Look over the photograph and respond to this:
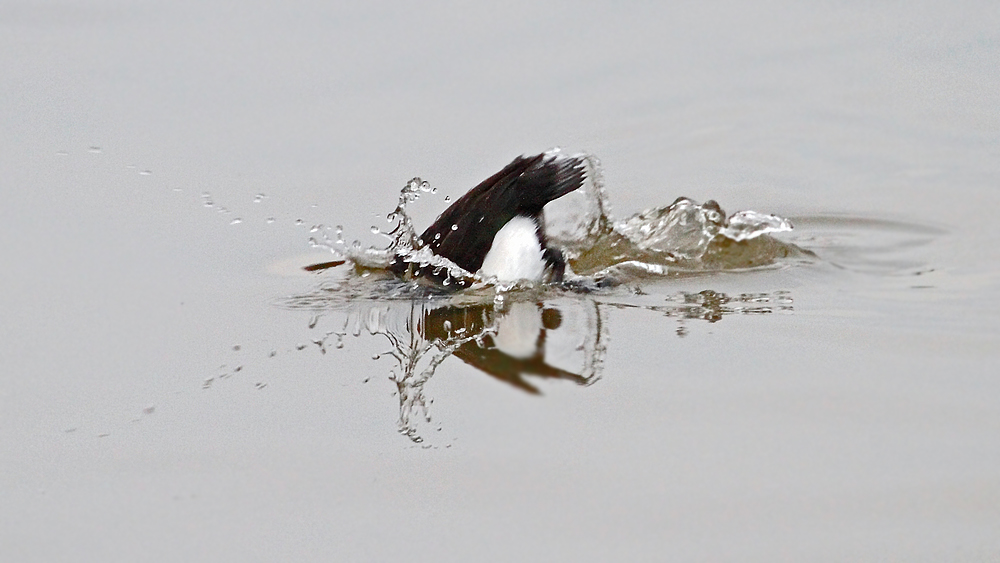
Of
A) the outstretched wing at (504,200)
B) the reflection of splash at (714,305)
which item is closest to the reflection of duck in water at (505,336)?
the outstretched wing at (504,200)

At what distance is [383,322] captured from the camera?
16.8ft

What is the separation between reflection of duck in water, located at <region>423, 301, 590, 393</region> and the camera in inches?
174

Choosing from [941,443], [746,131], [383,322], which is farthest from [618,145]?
[941,443]

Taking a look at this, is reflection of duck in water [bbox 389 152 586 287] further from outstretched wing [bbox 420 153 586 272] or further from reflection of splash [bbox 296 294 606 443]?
reflection of splash [bbox 296 294 606 443]

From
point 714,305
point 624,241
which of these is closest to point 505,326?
point 714,305

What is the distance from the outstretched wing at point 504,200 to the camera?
5344 millimetres

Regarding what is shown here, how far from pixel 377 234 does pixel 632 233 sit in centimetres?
147

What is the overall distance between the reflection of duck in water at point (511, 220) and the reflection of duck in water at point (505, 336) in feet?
0.71

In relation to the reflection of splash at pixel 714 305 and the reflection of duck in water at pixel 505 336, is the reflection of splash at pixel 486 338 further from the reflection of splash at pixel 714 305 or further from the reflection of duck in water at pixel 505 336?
the reflection of splash at pixel 714 305

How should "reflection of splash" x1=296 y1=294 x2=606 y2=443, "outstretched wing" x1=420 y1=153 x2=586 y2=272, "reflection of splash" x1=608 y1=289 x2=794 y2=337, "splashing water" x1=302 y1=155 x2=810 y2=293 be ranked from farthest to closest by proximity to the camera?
"splashing water" x1=302 y1=155 x2=810 y2=293
"outstretched wing" x1=420 y1=153 x2=586 y2=272
"reflection of splash" x1=608 y1=289 x2=794 y2=337
"reflection of splash" x1=296 y1=294 x2=606 y2=443

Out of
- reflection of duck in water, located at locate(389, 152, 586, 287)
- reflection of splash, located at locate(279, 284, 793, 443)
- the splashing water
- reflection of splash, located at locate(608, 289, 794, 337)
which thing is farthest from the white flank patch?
reflection of splash, located at locate(608, 289, 794, 337)

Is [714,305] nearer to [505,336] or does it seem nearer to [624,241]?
[505,336]

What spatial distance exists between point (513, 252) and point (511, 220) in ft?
→ 0.51

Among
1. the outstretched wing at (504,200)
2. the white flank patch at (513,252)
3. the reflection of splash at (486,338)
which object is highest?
the outstretched wing at (504,200)
